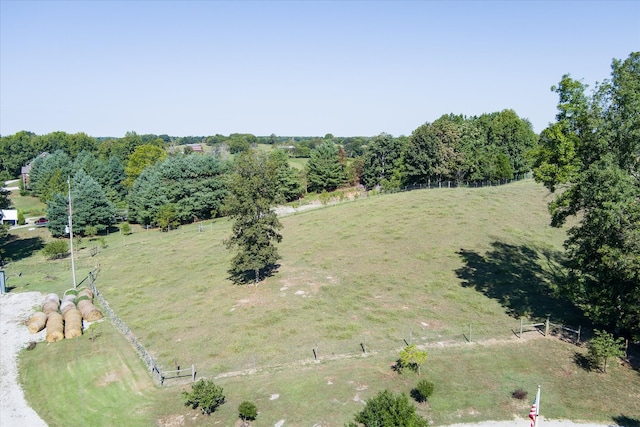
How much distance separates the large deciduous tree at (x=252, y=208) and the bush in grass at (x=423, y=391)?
65.3ft

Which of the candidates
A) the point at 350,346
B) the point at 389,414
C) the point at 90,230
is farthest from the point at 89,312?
the point at 90,230

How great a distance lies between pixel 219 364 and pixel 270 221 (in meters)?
15.5

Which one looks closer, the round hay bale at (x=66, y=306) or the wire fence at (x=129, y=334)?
the wire fence at (x=129, y=334)

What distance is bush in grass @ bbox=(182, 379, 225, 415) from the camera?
880 inches

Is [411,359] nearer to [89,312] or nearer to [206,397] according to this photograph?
[206,397]

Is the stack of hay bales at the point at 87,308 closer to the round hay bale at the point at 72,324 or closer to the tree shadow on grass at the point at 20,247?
the round hay bale at the point at 72,324

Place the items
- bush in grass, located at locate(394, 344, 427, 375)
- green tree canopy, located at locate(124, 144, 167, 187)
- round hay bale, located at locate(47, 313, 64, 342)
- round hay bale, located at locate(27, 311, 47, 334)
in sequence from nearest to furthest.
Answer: bush in grass, located at locate(394, 344, 427, 375), round hay bale, located at locate(47, 313, 64, 342), round hay bale, located at locate(27, 311, 47, 334), green tree canopy, located at locate(124, 144, 167, 187)

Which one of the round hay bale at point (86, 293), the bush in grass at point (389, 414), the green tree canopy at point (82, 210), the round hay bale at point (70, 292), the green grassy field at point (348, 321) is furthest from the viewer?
the green tree canopy at point (82, 210)

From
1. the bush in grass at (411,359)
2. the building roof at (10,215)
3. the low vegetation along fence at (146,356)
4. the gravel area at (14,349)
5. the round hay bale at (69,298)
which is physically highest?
the building roof at (10,215)

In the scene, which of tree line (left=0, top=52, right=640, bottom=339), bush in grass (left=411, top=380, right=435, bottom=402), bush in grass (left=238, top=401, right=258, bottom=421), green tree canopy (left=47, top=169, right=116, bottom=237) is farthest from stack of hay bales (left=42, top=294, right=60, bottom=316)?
green tree canopy (left=47, top=169, right=116, bottom=237)

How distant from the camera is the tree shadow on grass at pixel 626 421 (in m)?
21.5

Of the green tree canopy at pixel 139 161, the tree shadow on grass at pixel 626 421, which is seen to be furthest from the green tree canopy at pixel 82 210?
the tree shadow on grass at pixel 626 421

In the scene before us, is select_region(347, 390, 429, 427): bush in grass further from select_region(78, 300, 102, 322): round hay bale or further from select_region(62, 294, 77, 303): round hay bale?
select_region(62, 294, 77, 303): round hay bale

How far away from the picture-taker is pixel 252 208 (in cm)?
3938
